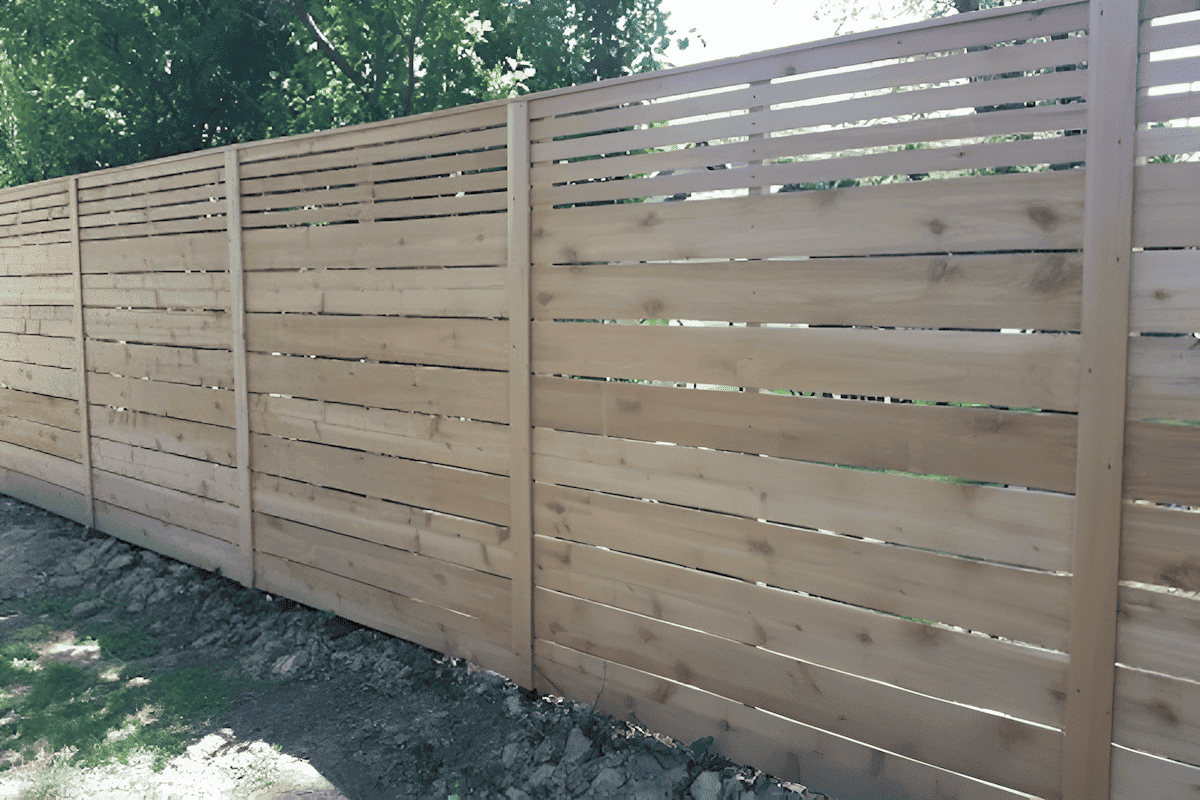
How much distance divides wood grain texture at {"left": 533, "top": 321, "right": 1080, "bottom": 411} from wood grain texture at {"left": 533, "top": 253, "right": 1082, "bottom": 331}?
0.04 meters

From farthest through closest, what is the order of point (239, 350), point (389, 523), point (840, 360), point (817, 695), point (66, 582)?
point (66, 582), point (239, 350), point (389, 523), point (817, 695), point (840, 360)

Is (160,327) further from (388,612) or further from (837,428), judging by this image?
(837,428)

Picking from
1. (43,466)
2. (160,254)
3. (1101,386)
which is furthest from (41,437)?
(1101,386)

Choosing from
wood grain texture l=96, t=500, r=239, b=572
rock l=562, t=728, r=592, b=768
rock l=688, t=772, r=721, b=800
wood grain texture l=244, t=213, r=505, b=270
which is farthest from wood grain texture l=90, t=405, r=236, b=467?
rock l=688, t=772, r=721, b=800

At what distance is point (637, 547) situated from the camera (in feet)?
9.94

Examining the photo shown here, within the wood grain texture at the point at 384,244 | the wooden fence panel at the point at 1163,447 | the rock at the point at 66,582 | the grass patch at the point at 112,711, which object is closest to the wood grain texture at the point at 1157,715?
the wooden fence panel at the point at 1163,447

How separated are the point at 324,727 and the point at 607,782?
1233mm

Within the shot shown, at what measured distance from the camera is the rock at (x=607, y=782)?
2826 millimetres

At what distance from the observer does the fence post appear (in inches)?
80.9

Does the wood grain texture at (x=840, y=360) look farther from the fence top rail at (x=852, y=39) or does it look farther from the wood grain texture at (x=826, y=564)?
the fence top rail at (x=852, y=39)

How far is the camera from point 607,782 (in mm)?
2846

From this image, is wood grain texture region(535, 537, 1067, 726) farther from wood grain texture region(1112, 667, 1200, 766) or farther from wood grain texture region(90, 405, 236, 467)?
wood grain texture region(90, 405, 236, 467)

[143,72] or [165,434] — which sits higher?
[143,72]

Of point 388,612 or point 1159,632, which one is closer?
point 1159,632
